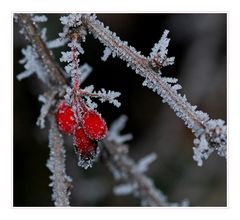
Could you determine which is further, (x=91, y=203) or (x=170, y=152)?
(x=170, y=152)

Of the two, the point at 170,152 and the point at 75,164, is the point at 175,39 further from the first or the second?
the point at 75,164

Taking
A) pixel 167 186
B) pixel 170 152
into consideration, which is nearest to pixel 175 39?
pixel 170 152

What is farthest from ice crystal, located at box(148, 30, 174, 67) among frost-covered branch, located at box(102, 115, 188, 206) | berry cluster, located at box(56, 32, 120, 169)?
frost-covered branch, located at box(102, 115, 188, 206)

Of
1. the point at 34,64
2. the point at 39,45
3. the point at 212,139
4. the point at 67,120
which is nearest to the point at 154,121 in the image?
the point at 34,64

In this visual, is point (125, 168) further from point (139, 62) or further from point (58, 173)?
point (139, 62)

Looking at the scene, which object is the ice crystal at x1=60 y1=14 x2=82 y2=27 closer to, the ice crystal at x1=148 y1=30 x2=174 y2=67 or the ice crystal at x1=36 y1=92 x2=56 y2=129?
the ice crystal at x1=148 y1=30 x2=174 y2=67

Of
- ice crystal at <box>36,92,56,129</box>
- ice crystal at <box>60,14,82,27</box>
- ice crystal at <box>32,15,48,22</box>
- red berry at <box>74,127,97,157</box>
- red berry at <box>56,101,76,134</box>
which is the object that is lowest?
red berry at <box>74,127,97,157</box>

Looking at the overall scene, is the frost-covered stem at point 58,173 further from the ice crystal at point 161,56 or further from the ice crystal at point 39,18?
the ice crystal at point 161,56
